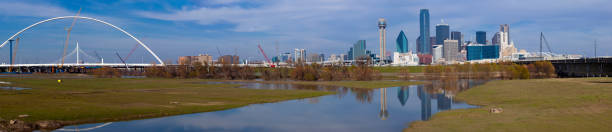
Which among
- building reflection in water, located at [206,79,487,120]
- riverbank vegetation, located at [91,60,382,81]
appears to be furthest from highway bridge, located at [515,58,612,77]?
building reflection in water, located at [206,79,487,120]

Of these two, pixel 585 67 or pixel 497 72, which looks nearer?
pixel 585 67

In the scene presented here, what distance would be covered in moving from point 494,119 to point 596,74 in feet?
341

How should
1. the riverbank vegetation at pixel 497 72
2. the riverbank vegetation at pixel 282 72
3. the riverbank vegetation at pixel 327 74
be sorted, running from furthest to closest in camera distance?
the riverbank vegetation at pixel 497 72 → the riverbank vegetation at pixel 282 72 → the riverbank vegetation at pixel 327 74

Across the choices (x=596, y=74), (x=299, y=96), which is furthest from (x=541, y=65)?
(x=299, y=96)

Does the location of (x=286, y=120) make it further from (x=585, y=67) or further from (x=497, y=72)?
(x=497, y=72)

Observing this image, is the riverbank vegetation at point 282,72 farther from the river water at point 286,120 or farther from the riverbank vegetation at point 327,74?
the river water at point 286,120

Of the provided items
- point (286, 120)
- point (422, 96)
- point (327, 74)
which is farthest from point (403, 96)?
point (327, 74)

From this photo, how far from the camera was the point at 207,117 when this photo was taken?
107 feet

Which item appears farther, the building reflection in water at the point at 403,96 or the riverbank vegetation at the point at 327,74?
the riverbank vegetation at the point at 327,74

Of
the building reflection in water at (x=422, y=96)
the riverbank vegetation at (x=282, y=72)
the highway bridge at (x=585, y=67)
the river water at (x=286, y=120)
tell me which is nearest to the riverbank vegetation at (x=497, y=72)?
the highway bridge at (x=585, y=67)

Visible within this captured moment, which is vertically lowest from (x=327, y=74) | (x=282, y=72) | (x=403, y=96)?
(x=403, y=96)

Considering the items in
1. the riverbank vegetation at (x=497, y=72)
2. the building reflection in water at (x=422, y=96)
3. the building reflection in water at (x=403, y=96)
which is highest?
the riverbank vegetation at (x=497, y=72)

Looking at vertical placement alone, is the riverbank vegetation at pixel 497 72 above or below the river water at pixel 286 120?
above

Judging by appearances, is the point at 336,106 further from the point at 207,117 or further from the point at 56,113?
the point at 56,113
